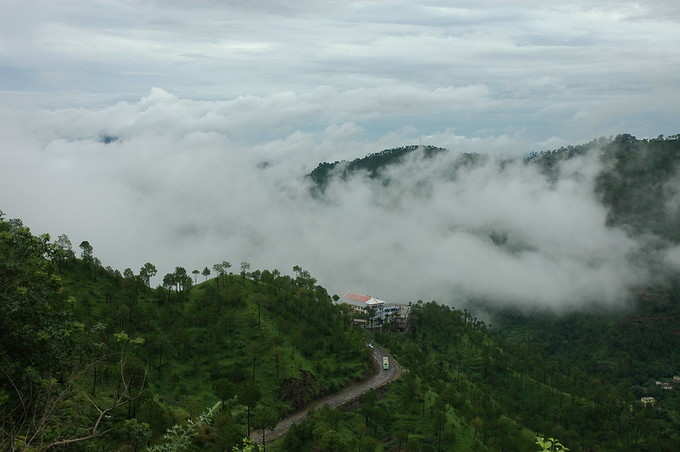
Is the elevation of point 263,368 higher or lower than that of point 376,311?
higher

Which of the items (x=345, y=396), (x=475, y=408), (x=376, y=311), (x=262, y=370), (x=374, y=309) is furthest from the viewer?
(x=376, y=311)

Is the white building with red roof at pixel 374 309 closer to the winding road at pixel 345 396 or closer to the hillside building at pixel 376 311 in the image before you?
the hillside building at pixel 376 311

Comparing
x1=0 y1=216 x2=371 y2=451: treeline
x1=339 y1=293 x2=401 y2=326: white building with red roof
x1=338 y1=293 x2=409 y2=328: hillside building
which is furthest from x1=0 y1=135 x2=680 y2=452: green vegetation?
x1=339 y1=293 x2=401 y2=326: white building with red roof

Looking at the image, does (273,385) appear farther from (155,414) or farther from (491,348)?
(491,348)

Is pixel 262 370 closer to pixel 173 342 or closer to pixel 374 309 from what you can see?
pixel 173 342

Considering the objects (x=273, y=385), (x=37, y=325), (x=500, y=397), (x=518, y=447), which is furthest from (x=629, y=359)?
(x=37, y=325)

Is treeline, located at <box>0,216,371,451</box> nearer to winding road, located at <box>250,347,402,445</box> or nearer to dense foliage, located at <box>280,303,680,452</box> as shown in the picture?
winding road, located at <box>250,347,402,445</box>

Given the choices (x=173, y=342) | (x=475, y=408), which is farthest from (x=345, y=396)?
(x=173, y=342)
